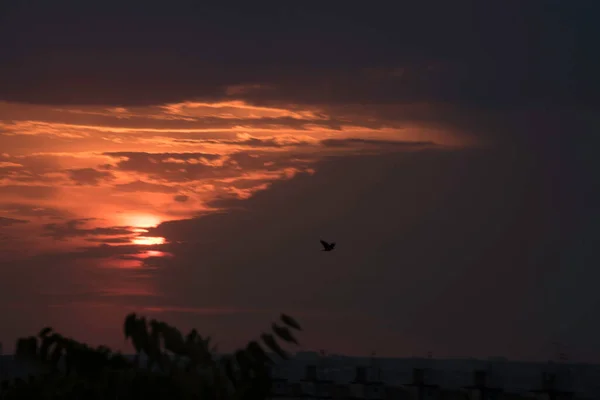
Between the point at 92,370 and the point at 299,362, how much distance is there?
23.5 meters

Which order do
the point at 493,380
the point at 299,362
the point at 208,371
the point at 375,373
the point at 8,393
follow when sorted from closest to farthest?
the point at 208,371
the point at 8,393
the point at 493,380
the point at 375,373
the point at 299,362

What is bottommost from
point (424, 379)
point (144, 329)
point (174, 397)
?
point (174, 397)

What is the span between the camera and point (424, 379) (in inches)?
1283

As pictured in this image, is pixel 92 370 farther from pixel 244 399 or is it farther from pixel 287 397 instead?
pixel 287 397

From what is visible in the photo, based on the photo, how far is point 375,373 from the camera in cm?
3547

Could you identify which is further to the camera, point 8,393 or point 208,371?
point 8,393

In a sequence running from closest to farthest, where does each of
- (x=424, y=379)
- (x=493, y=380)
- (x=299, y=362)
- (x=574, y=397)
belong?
(x=574, y=397)
(x=493, y=380)
(x=424, y=379)
(x=299, y=362)

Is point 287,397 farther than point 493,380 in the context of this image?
Yes

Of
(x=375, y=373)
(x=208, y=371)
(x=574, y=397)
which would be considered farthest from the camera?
(x=375, y=373)

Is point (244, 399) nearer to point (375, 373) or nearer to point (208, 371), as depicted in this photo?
point (208, 371)

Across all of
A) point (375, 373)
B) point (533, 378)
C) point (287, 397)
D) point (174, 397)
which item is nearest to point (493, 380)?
point (533, 378)

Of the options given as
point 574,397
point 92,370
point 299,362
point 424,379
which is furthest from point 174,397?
point 299,362

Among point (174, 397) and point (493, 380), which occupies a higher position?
point (493, 380)

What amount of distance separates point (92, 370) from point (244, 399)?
380 centimetres
